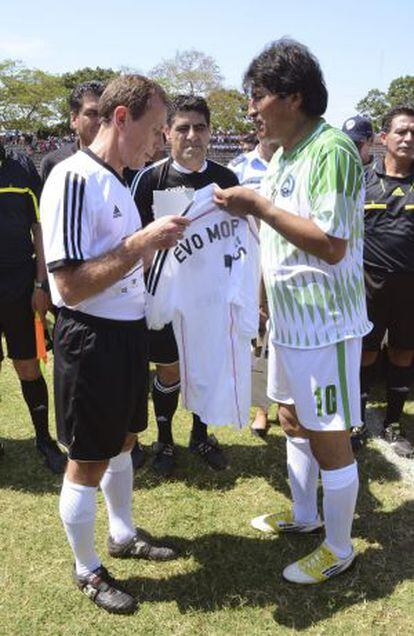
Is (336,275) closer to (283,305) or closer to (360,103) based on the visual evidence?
(283,305)

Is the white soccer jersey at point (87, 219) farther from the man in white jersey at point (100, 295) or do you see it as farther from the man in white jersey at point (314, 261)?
the man in white jersey at point (314, 261)

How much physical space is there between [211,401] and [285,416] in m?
0.41

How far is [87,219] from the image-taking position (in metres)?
2.13

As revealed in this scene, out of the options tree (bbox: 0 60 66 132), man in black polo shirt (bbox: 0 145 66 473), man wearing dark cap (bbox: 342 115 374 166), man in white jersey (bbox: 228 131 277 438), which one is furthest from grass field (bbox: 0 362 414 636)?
tree (bbox: 0 60 66 132)

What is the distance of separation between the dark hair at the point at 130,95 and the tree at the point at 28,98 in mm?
58762

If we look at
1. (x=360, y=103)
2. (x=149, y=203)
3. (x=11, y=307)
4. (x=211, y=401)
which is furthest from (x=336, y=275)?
(x=360, y=103)

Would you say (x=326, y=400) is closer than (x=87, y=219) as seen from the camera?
No

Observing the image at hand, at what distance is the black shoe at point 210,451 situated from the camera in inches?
157

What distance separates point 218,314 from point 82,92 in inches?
77.9

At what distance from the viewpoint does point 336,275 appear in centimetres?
246

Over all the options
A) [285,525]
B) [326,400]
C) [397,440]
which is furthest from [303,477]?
[397,440]

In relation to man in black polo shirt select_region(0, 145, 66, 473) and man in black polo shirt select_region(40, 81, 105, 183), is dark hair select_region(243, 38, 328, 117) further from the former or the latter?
man in black polo shirt select_region(0, 145, 66, 473)

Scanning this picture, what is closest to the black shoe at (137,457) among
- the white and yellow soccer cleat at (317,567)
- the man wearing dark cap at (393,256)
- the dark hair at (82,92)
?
the white and yellow soccer cleat at (317,567)

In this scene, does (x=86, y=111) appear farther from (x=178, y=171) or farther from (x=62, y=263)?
(x=62, y=263)
